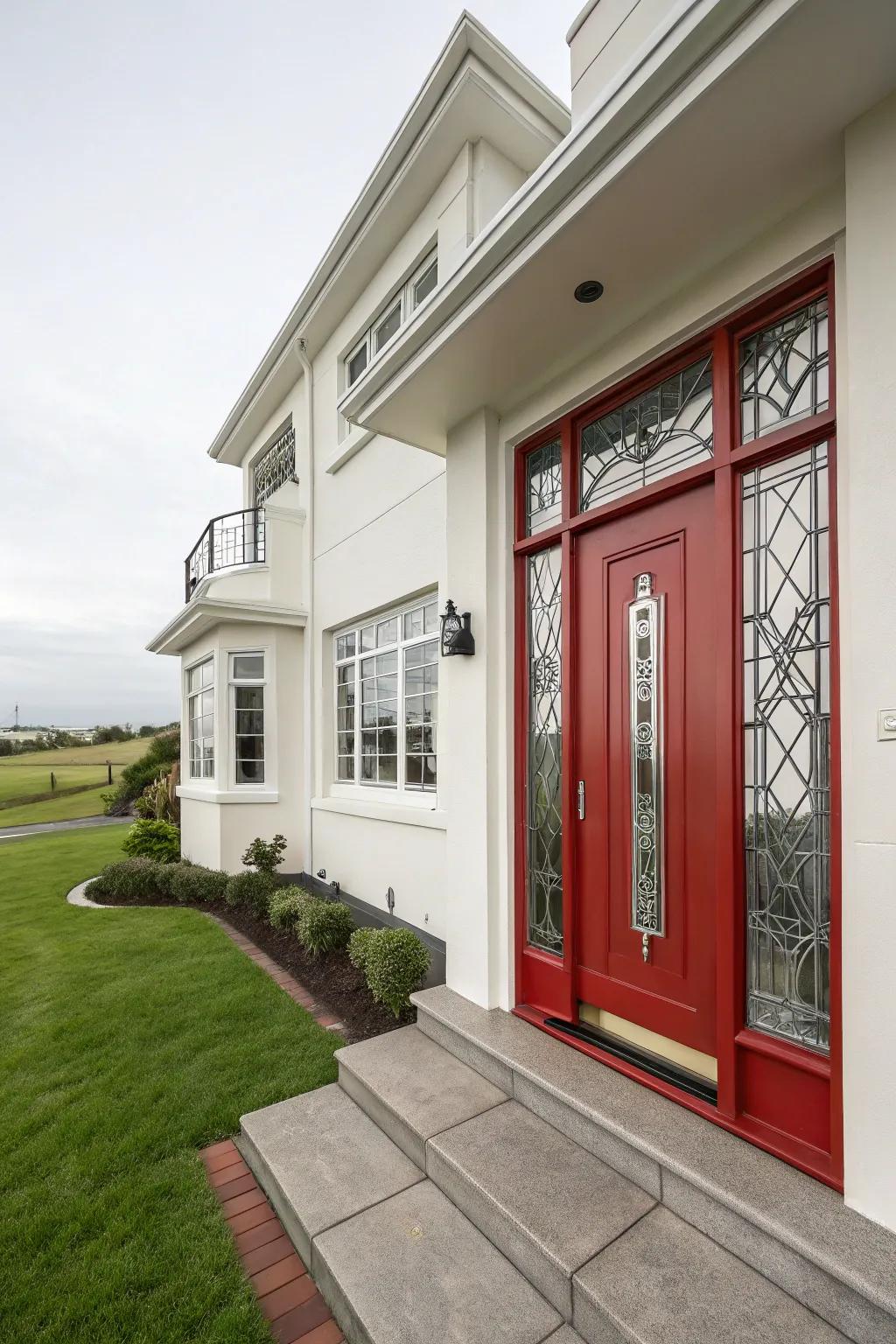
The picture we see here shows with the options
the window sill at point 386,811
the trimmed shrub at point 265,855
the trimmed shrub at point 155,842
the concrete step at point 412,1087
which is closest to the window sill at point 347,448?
the window sill at point 386,811

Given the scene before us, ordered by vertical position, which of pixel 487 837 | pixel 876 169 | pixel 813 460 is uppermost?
pixel 876 169

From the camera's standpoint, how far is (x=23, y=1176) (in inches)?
101

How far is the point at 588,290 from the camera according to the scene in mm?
2438

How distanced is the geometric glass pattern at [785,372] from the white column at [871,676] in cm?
24

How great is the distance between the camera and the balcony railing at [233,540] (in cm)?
752

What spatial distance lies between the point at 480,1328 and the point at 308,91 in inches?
386

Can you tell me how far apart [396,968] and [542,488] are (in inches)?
120

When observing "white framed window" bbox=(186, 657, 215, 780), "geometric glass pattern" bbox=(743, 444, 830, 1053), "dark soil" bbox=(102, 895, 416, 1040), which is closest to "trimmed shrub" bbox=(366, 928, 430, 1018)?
"dark soil" bbox=(102, 895, 416, 1040)

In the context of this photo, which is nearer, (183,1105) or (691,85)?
(691,85)

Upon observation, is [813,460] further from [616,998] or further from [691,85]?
[616,998]

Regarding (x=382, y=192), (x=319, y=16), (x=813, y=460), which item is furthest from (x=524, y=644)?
(x=319, y=16)

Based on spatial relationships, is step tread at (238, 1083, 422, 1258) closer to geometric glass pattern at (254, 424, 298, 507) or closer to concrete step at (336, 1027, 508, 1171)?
concrete step at (336, 1027, 508, 1171)

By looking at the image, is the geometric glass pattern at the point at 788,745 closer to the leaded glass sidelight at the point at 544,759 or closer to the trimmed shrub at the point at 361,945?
the leaded glass sidelight at the point at 544,759

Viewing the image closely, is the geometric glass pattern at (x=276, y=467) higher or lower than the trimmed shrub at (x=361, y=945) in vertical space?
higher
